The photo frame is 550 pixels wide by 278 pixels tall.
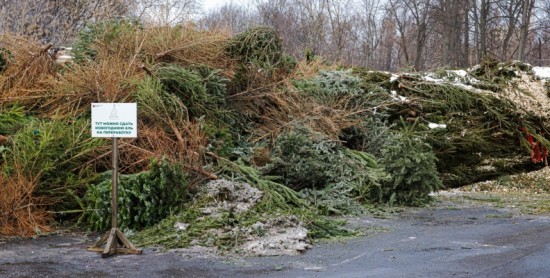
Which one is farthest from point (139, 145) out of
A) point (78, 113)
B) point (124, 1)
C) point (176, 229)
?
point (124, 1)

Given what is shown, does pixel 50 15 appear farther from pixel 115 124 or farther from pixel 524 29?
pixel 524 29

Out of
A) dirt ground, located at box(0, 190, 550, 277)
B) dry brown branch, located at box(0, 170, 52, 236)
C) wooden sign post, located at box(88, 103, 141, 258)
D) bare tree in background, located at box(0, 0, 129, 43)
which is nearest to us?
dirt ground, located at box(0, 190, 550, 277)

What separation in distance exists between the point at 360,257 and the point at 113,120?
2962 mm

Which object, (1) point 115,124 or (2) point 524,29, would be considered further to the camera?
(2) point 524,29

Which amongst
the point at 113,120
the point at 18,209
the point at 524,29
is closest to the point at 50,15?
the point at 18,209

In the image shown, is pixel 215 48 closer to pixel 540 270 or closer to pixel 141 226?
pixel 141 226

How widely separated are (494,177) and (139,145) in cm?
738

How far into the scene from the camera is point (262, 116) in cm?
1215

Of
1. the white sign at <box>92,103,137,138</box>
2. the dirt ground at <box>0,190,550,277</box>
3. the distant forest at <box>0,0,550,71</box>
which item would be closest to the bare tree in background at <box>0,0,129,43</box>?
the distant forest at <box>0,0,550,71</box>

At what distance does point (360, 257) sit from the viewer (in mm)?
6887

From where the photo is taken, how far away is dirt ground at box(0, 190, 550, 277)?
6.27m

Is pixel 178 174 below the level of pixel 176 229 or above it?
above

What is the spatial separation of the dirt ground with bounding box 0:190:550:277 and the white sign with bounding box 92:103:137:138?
1.29 meters

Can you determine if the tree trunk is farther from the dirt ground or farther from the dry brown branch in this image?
the dry brown branch
